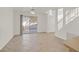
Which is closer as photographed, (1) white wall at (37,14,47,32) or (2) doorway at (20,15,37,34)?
(2) doorway at (20,15,37,34)

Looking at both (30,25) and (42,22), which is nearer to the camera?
(30,25)

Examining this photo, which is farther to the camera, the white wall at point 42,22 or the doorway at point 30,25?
the white wall at point 42,22
